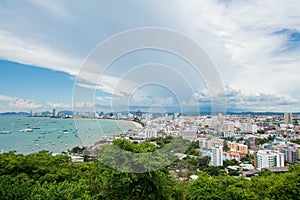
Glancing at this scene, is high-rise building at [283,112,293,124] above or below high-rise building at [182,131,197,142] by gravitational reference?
below

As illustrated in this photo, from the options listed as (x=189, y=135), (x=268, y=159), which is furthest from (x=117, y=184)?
(x=268, y=159)

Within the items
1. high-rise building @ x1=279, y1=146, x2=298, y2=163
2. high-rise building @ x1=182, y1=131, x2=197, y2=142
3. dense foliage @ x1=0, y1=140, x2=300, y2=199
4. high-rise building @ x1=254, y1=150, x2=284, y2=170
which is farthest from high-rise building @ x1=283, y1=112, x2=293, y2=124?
high-rise building @ x1=182, y1=131, x2=197, y2=142

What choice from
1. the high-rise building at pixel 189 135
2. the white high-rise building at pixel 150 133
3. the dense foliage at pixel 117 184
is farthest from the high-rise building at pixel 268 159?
the high-rise building at pixel 189 135

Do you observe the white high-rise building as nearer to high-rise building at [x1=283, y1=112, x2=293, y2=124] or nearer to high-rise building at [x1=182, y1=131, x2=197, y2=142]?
high-rise building at [x1=182, y1=131, x2=197, y2=142]

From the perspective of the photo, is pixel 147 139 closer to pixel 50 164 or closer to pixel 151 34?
pixel 151 34

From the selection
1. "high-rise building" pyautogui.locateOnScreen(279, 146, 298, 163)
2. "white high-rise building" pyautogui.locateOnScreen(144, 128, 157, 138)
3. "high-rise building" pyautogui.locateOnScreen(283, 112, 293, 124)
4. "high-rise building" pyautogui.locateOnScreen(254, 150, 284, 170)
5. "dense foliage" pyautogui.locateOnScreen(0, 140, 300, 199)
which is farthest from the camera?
"high-rise building" pyautogui.locateOnScreen(283, 112, 293, 124)

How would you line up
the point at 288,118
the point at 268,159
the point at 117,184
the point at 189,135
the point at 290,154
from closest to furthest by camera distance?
the point at 189,135 → the point at 117,184 → the point at 268,159 → the point at 290,154 → the point at 288,118

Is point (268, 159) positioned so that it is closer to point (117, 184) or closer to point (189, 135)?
point (189, 135)

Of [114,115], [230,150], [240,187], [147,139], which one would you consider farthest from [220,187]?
[230,150]
